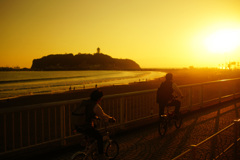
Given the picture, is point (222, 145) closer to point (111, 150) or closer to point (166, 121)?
point (111, 150)

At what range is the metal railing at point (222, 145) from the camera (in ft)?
10.7

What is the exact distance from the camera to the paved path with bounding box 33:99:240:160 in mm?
6039

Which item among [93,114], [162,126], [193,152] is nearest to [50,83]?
[162,126]

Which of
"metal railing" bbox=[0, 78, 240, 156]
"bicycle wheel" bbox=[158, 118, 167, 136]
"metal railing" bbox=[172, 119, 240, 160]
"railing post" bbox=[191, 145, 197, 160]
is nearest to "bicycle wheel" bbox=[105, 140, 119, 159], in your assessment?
"metal railing" bbox=[0, 78, 240, 156]

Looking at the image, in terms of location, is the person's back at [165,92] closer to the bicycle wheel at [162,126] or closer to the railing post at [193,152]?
the bicycle wheel at [162,126]

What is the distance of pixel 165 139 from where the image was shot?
7.53m

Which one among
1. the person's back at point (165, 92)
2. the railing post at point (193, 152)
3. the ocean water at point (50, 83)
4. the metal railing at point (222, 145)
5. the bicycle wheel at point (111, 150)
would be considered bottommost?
the ocean water at point (50, 83)

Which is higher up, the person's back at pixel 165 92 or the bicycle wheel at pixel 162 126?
the person's back at pixel 165 92

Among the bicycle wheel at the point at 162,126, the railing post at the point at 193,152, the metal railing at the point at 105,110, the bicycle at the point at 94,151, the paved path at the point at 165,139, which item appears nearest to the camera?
the railing post at the point at 193,152

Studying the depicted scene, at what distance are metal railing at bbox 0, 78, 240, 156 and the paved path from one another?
0.48 m

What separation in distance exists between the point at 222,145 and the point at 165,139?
11.8 ft

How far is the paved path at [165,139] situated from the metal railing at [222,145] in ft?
5.57

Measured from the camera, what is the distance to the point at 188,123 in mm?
9742

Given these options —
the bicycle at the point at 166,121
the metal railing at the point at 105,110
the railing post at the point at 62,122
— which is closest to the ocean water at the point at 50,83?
the metal railing at the point at 105,110
